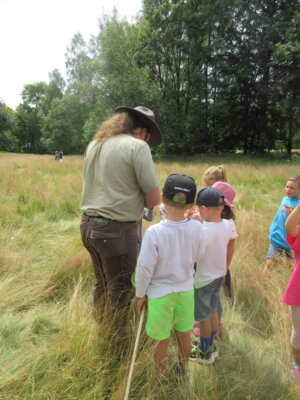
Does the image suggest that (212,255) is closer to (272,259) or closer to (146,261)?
(146,261)

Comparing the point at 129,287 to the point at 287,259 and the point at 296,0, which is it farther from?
the point at 296,0

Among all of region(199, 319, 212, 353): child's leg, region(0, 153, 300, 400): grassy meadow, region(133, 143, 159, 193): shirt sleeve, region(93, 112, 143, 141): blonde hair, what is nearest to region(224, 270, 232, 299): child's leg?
region(0, 153, 300, 400): grassy meadow

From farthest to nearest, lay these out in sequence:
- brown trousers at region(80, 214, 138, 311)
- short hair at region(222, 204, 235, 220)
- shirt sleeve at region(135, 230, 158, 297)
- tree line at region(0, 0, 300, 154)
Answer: tree line at region(0, 0, 300, 154)
short hair at region(222, 204, 235, 220)
brown trousers at region(80, 214, 138, 311)
shirt sleeve at region(135, 230, 158, 297)

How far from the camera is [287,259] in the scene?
3.22 meters

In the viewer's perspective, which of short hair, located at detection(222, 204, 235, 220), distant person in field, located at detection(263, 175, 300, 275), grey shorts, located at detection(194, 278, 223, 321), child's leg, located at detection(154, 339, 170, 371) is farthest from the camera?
distant person in field, located at detection(263, 175, 300, 275)

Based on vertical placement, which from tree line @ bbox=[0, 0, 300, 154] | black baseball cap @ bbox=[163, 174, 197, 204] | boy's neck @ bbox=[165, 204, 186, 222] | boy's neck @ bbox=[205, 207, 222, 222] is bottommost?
boy's neck @ bbox=[205, 207, 222, 222]

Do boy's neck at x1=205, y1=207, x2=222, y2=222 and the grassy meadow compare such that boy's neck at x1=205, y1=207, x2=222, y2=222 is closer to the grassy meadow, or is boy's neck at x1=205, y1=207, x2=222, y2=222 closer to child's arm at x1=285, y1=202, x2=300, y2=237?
child's arm at x1=285, y1=202, x2=300, y2=237

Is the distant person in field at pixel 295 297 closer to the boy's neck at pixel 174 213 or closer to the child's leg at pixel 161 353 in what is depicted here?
the boy's neck at pixel 174 213

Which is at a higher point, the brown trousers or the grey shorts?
the brown trousers

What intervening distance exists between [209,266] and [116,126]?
1.20 meters

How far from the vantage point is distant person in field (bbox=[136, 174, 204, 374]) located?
1.60m

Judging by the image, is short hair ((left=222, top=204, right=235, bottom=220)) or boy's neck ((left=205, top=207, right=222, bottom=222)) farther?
short hair ((left=222, top=204, right=235, bottom=220))

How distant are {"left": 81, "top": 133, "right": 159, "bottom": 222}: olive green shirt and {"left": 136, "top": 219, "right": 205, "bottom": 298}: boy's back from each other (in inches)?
12.7

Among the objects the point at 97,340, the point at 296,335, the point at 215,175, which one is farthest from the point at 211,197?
the point at 97,340
